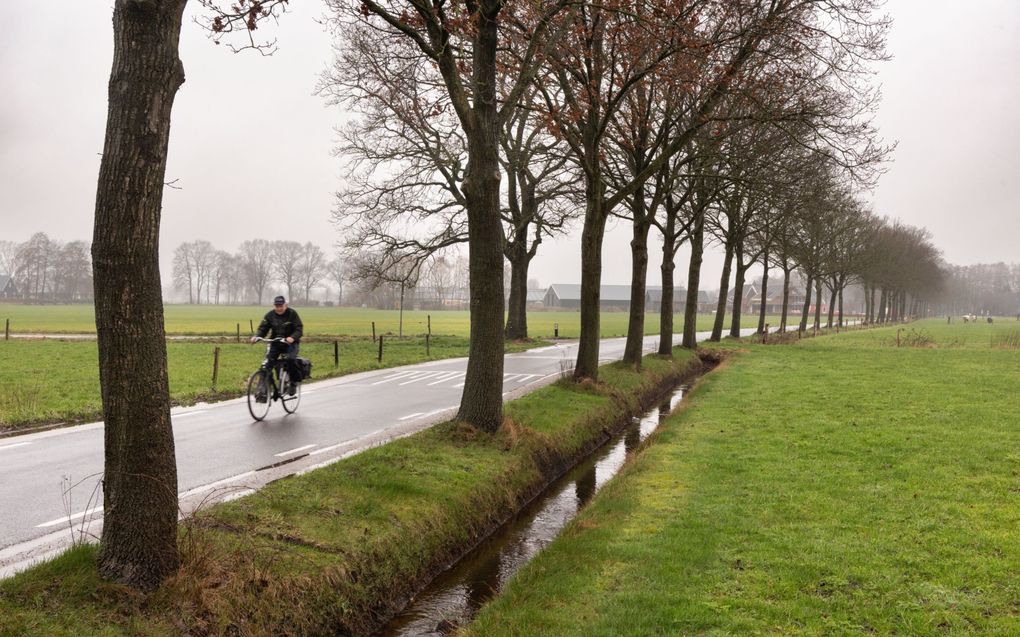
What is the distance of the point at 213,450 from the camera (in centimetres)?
891

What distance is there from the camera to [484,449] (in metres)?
9.02

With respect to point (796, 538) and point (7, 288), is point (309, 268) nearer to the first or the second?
point (7, 288)

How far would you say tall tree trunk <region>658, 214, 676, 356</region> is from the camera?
23.1 m

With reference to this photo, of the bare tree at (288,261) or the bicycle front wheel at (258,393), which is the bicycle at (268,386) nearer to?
the bicycle front wheel at (258,393)

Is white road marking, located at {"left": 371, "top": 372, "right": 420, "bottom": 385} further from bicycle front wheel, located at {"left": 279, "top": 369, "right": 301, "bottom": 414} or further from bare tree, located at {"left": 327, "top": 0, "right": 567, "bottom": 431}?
bare tree, located at {"left": 327, "top": 0, "right": 567, "bottom": 431}

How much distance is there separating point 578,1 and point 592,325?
7493 millimetres

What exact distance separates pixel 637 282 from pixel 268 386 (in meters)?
10.9

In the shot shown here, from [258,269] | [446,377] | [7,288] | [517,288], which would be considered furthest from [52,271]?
[446,377]

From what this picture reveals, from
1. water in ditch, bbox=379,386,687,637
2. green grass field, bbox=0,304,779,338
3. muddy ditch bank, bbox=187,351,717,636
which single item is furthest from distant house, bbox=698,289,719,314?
muddy ditch bank, bbox=187,351,717,636

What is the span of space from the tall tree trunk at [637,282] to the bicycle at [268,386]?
31.3 ft

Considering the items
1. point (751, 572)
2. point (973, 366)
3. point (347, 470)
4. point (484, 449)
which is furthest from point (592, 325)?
point (973, 366)

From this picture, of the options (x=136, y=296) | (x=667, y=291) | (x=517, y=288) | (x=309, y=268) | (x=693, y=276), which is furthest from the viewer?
(x=309, y=268)

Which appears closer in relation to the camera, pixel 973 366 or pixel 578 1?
pixel 578 1

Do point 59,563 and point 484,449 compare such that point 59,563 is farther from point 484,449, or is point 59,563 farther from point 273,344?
point 273,344
